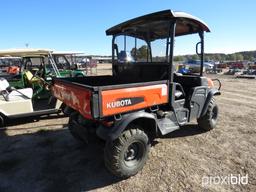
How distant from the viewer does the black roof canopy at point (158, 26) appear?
3.33m

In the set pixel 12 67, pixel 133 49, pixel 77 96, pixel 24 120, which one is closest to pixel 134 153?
pixel 77 96

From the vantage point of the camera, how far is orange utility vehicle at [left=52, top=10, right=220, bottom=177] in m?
2.79

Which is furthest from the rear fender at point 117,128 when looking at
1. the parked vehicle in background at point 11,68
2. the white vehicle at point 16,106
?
the parked vehicle in background at point 11,68

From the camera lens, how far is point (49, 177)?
3102 millimetres

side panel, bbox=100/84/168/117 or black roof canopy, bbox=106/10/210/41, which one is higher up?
black roof canopy, bbox=106/10/210/41

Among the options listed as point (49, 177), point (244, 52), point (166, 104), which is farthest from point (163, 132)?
point (244, 52)

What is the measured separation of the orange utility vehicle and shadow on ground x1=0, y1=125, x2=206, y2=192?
36cm

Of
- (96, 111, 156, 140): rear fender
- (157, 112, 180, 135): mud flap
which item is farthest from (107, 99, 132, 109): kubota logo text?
(157, 112, 180, 135): mud flap

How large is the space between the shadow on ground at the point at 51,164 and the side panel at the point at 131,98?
0.95 meters

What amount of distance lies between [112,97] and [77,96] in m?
0.55

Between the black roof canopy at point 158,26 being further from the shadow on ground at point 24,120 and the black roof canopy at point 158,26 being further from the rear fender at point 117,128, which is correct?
the shadow on ground at point 24,120

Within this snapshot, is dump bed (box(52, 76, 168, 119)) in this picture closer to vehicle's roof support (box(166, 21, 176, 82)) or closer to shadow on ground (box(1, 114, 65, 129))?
vehicle's roof support (box(166, 21, 176, 82))

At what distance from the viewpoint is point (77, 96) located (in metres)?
2.90

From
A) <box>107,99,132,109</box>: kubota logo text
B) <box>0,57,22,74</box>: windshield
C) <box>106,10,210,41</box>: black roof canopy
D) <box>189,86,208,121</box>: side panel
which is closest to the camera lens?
<box>107,99,132,109</box>: kubota logo text
